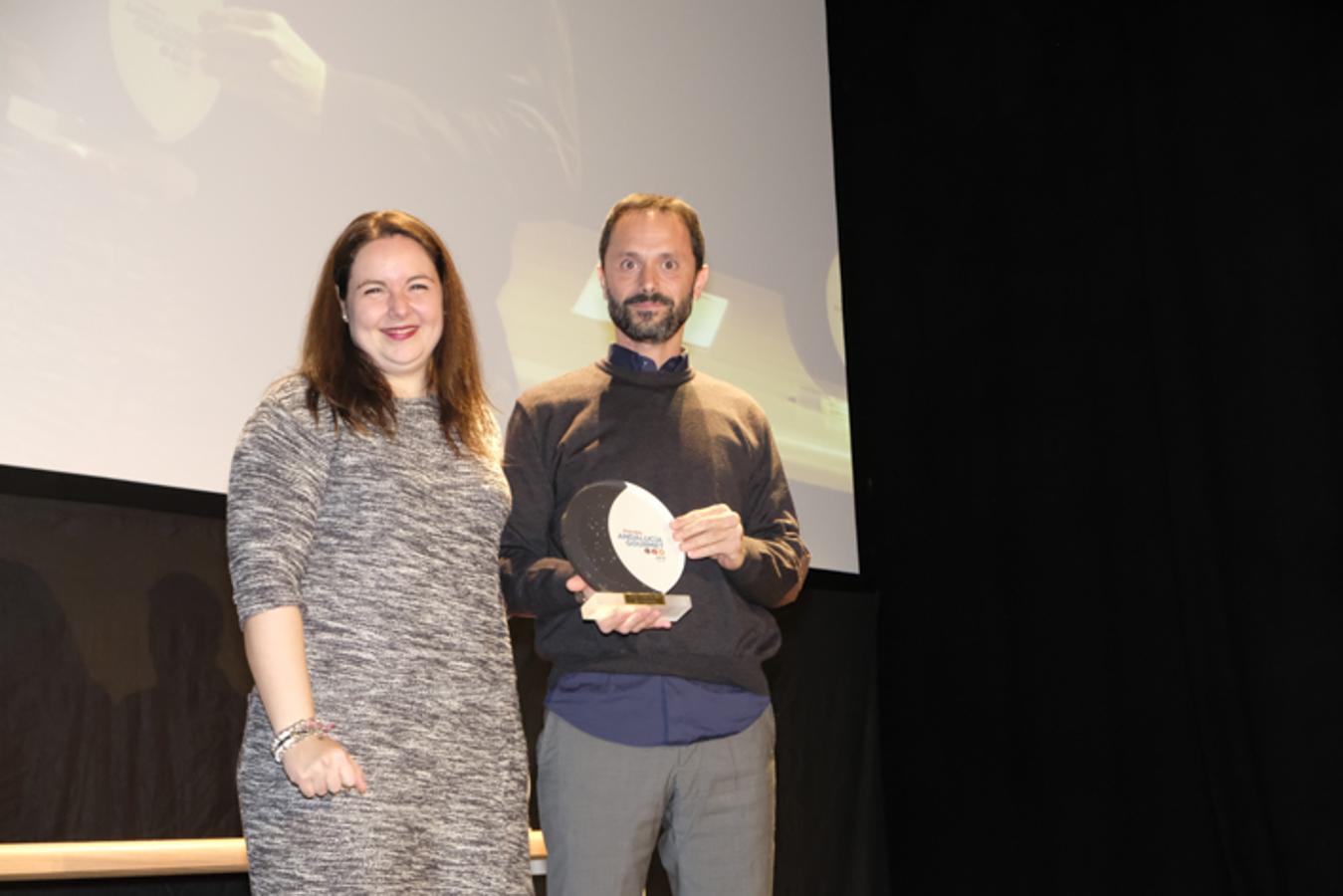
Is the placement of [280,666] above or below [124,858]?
above

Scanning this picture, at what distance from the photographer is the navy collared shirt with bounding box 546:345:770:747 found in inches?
77.1

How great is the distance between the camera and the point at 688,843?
1.98m

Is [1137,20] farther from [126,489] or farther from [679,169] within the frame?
[126,489]

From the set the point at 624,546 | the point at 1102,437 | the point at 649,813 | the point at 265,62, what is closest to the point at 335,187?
the point at 265,62

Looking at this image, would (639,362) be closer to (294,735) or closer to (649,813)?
(649,813)

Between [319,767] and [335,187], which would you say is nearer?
[319,767]

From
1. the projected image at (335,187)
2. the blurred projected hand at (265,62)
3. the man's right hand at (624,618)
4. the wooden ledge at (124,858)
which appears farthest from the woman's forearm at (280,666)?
the blurred projected hand at (265,62)

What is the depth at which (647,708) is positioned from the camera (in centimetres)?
196

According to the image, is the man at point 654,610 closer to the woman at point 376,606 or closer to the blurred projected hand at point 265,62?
the woman at point 376,606

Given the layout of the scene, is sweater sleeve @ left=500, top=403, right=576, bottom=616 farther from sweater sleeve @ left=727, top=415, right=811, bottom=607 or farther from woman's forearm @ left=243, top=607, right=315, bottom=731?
woman's forearm @ left=243, top=607, right=315, bottom=731

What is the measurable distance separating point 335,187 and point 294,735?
1.83 metres

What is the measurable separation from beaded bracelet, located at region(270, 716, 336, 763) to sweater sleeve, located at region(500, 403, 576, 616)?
545 mm

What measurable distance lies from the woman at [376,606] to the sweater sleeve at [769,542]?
47 centimetres

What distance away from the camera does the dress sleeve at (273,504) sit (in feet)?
4.94
